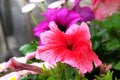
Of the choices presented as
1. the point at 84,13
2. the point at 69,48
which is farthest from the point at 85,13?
the point at 69,48

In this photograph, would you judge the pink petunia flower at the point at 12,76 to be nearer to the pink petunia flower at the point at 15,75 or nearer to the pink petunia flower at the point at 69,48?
the pink petunia flower at the point at 15,75

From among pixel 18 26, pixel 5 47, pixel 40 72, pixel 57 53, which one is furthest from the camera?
pixel 5 47

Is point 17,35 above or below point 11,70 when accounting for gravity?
above

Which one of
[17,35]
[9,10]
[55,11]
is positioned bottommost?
[55,11]

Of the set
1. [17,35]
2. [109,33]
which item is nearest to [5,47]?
[17,35]

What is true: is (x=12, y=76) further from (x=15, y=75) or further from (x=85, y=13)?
(x=85, y=13)

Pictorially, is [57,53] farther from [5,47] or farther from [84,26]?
[5,47]

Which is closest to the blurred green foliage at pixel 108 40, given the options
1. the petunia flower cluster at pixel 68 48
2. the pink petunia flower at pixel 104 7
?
the pink petunia flower at pixel 104 7

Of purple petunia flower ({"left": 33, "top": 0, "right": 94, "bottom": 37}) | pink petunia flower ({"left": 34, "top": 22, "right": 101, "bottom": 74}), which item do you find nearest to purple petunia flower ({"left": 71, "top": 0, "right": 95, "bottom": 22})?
purple petunia flower ({"left": 33, "top": 0, "right": 94, "bottom": 37})
